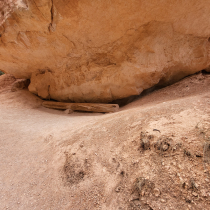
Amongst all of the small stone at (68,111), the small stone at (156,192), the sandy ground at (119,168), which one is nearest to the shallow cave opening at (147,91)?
the small stone at (68,111)

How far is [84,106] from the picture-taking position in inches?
137

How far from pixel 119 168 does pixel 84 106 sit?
263cm

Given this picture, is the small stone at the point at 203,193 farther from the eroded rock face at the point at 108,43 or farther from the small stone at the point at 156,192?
the eroded rock face at the point at 108,43

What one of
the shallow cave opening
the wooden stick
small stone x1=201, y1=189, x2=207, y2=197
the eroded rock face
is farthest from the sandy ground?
the shallow cave opening

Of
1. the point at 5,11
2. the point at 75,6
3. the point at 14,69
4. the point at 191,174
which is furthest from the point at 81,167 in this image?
the point at 14,69

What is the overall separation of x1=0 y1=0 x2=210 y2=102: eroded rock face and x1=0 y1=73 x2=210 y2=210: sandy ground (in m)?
1.79

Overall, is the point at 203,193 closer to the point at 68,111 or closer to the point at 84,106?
the point at 84,106

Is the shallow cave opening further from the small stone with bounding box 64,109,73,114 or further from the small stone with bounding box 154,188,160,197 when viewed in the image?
the small stone with bounding box 154,188,160,197

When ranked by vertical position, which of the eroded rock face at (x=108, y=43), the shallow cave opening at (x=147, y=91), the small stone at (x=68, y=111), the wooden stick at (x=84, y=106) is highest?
the eroded rock face at (x=108, y=43)

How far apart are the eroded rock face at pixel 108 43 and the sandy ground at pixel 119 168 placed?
179cm

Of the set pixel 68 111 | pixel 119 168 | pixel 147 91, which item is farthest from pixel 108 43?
pixel 119 168

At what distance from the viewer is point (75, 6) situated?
2156 millimetres

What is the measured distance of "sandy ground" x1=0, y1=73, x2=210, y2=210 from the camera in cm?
70

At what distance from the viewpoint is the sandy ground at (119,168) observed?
0.70 m
